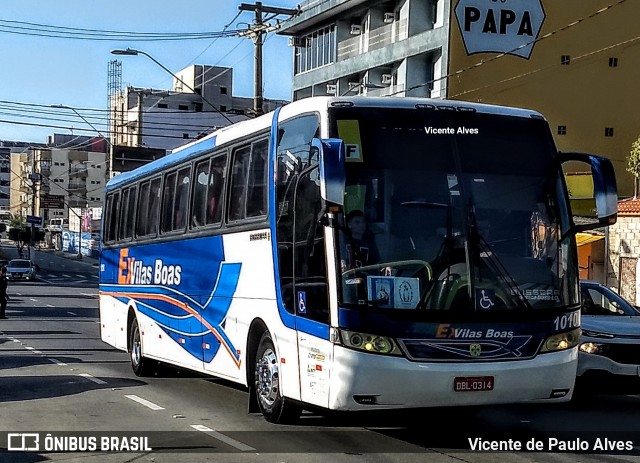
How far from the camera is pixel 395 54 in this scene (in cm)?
4525

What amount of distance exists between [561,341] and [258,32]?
23.4m

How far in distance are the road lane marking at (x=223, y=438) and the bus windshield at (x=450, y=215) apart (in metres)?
1.77

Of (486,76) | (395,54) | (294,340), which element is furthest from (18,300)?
(294,340)

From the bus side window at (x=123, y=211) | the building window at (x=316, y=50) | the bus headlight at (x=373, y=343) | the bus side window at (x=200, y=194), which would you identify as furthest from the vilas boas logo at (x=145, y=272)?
the building window at (x=316, y=50)

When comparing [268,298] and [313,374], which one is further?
[268,298]

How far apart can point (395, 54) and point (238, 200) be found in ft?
113

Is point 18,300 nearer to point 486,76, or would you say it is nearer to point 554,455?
point 486,76

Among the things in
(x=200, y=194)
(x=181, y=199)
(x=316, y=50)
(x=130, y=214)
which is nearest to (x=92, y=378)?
(x=130, y=214)

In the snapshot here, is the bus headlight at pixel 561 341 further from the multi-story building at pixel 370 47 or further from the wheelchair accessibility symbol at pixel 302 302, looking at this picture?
the multi-story building at pixel 370 47

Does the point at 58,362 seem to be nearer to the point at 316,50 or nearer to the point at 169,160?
the point at 169,160

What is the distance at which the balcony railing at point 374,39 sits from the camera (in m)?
45.4

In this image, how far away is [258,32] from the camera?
3141cm

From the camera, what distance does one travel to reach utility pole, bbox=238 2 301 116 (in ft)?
98.1

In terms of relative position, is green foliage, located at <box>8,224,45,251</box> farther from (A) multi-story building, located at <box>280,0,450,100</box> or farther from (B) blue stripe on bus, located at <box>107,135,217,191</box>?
(B) blue stripe on bus, located at <box>107,135,217,191</box>
